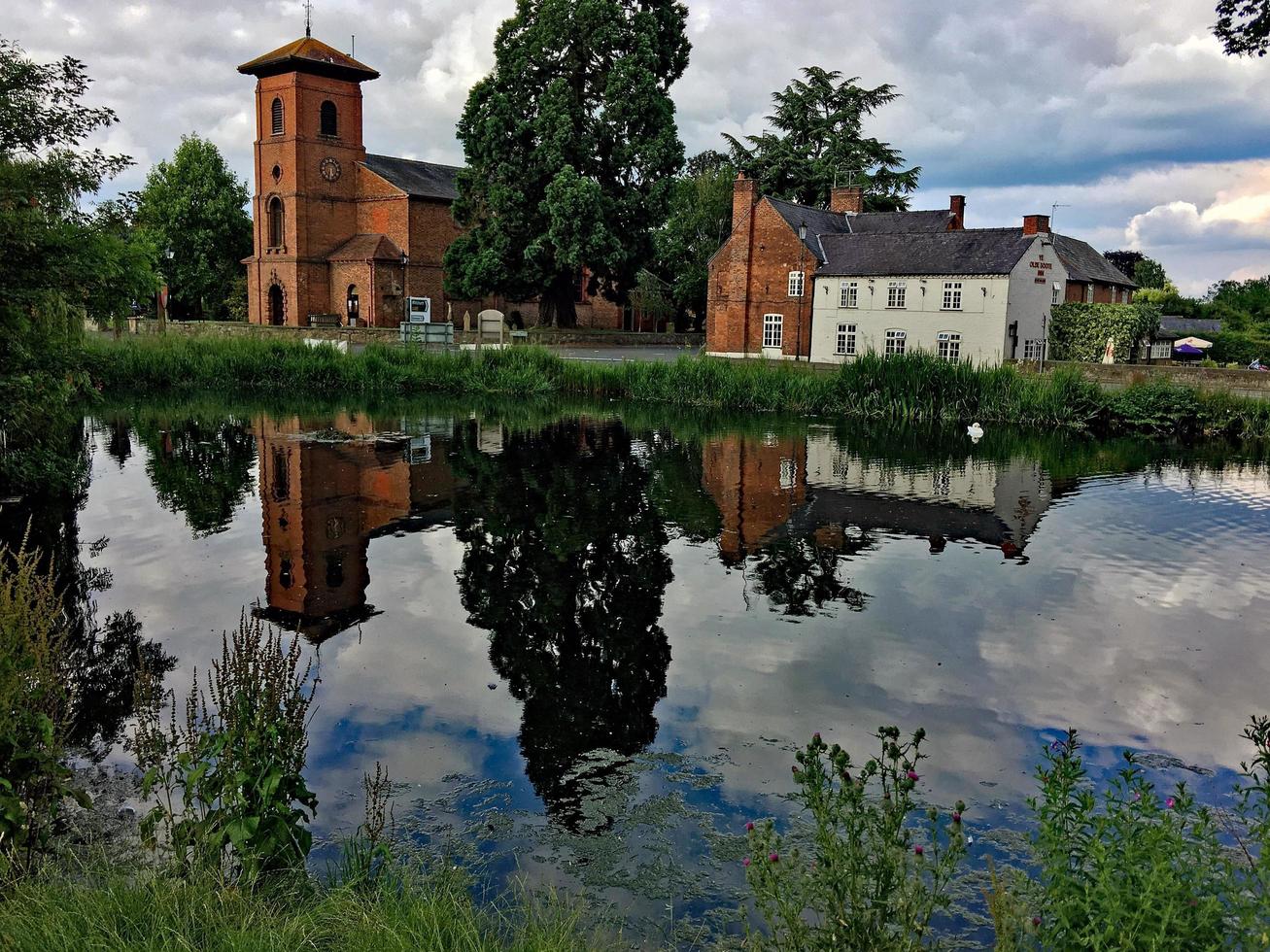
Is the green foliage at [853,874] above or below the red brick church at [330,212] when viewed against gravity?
below

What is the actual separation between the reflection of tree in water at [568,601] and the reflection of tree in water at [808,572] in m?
1.28

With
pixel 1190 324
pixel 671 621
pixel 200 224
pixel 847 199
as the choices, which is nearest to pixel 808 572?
pixel 671 621

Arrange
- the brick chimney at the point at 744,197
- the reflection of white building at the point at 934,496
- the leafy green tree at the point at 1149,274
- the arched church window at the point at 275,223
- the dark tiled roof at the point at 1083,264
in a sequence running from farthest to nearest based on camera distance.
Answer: the leafy green tree at the point at 1149,274 → the arched church window at the point at 275,223 → the dark tiled roof at the point at 1083,264 → the brick chimney at the point at 744,197 → the reflection of white building at the point at 934,496

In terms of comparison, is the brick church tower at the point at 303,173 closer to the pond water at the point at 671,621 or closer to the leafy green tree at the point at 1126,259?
the pond water at the point at 671,621

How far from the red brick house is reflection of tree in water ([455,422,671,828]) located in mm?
30297

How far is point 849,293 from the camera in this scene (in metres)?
46.2

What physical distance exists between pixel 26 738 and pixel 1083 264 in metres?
59.4

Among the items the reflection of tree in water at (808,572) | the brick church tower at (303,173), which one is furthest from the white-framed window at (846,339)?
the reflection of tree in water at (808,572)

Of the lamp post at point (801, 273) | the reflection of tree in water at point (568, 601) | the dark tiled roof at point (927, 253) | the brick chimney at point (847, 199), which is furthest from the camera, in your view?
the brick chimney at point (847, 199)

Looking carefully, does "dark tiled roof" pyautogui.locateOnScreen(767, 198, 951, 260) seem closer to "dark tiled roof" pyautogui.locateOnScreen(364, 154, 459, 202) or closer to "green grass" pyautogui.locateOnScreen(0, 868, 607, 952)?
"dark tiled roof" pyautogui.locateOnScreen(364, 154, 459, 202)

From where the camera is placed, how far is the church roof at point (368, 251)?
5614 cm

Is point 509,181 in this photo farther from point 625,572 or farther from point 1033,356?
point 625,572

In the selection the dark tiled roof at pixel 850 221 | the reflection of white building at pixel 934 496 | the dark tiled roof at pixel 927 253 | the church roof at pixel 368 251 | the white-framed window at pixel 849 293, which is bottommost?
the reflection of white building at pixel 934 496

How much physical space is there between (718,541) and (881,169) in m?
54.7
